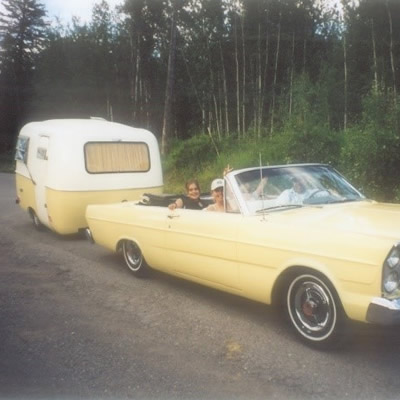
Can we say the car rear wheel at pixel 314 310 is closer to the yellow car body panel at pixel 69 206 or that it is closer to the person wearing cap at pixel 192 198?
the person wearing cap at pixel 192 198

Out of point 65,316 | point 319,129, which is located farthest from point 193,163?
point 65,316

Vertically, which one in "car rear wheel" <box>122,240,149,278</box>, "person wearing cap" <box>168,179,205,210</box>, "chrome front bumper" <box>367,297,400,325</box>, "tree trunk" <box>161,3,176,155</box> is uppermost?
"tree trunk" <box>161,3,176,155</box>

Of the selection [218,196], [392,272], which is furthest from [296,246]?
[218,196]

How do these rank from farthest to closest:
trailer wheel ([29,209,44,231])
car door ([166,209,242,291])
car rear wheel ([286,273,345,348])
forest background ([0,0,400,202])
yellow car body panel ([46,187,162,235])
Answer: forest background ([0,0,400,202]), trailer wheel ([29,209,44,231]), yellow car body panel ([46,187,162,235]), car door ([166,209,242,291]), car rear wheel ([286,273,345,348])

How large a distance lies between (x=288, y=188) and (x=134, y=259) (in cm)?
263

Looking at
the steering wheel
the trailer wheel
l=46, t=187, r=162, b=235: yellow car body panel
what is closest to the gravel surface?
the steering wheel

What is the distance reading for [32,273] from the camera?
22.1 ft

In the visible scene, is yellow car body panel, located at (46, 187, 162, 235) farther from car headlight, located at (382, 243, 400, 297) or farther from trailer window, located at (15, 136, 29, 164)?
car headlight, located at (382, 243, 400, 297)

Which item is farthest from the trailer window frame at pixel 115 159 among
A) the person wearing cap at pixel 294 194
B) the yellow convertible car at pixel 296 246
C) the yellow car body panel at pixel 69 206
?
the person wearing cap at pixel 294 194

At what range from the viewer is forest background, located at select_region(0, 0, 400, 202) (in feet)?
67.3

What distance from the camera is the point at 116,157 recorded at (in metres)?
9.27

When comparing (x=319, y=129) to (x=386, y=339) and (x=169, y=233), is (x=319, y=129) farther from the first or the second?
(x=386, y=339)

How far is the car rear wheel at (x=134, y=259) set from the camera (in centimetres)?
645

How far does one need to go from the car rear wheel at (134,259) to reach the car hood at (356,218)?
8.33 feet
